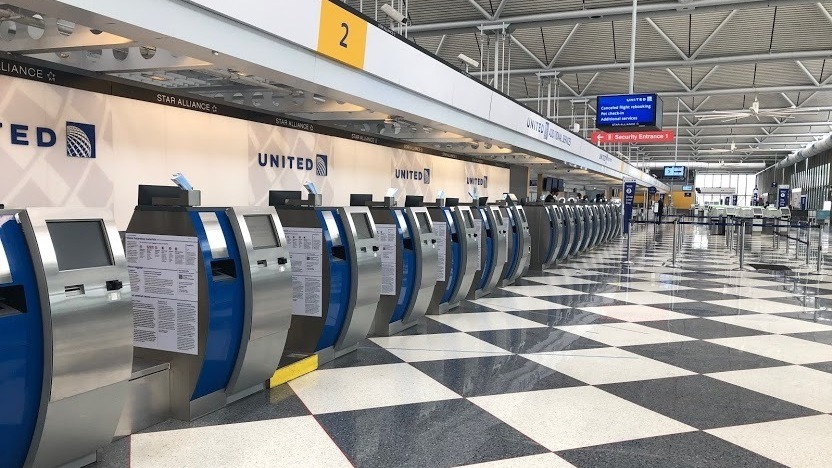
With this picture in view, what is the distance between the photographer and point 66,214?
2.41 metres

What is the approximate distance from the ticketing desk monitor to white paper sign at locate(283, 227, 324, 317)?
0.92 m

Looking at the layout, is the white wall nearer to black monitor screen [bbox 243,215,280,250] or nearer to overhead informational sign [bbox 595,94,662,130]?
black monitor screen [bbox 243,215,280,250]

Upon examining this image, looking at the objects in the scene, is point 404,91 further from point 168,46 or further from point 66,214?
point 66,214

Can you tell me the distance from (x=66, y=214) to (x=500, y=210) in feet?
18.2

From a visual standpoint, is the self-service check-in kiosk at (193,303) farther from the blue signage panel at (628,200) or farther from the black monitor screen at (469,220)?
the blue signage panel at (628,200)

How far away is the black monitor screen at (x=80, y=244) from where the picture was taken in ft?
7.79

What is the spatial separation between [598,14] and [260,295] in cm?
987

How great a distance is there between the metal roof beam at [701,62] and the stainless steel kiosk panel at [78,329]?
442 inches

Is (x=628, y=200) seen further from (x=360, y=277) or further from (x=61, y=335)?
(x=61, y=335)

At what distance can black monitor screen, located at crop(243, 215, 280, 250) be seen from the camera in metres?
3.39

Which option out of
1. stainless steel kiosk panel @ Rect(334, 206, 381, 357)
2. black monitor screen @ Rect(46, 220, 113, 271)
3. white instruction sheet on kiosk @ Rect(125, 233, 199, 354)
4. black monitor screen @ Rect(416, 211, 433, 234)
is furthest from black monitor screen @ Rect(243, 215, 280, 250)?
black monitor screen @ Rect(416, 211, 433, 234)

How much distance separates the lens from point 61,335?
7.45ft

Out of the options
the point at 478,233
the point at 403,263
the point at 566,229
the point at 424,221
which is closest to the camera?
the point at 403,263

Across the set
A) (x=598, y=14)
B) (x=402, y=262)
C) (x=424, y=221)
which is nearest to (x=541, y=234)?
(x=598, y=14)
